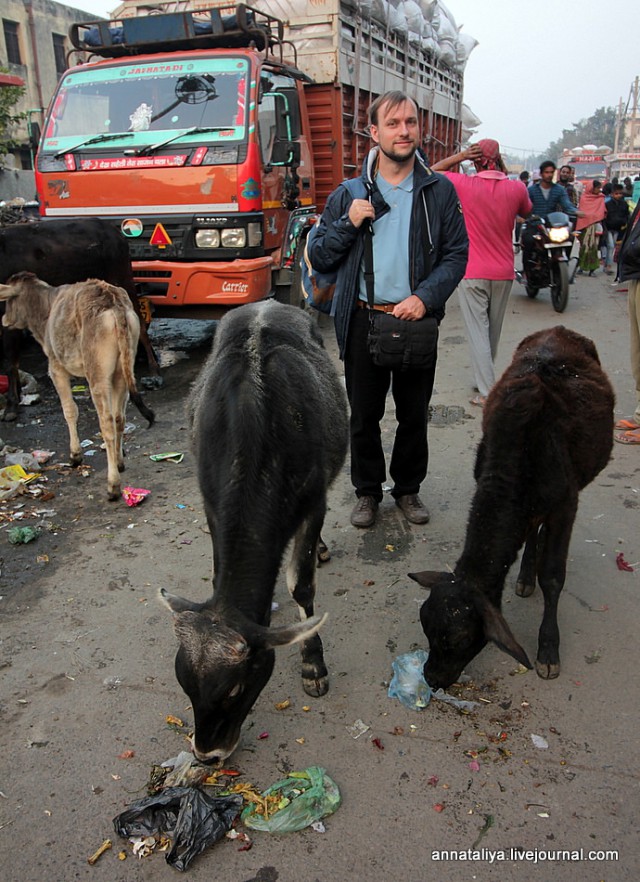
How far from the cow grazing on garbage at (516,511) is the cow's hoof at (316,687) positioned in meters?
0.48

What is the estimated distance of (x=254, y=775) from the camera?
8.77 feet

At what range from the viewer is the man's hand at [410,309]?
3801mm

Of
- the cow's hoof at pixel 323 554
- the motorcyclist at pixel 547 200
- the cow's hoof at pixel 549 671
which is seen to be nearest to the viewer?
the cow's hoof at pixel 549 671

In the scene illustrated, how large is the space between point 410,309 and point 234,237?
384cm

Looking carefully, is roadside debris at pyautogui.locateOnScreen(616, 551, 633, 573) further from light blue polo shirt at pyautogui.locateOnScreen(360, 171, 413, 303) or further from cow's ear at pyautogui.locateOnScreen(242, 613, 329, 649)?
cow's ear at pyautogui.locateOnScreen(242, 613, 329, 649)

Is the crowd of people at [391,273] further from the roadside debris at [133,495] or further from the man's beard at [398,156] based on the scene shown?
the roadside debris at [133,495]

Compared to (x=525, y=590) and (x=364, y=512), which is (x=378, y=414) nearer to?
(x=364, y=512)

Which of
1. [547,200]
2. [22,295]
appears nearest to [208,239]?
[22,295]

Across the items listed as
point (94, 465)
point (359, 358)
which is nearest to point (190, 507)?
point (94, 465)

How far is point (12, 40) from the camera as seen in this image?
89.6 ft

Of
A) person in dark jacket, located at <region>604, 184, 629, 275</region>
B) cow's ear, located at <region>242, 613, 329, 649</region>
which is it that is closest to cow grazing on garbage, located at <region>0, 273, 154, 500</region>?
cow's ear, located at <region>242, 613, 329, 649</region>

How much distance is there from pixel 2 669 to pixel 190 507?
1828mm

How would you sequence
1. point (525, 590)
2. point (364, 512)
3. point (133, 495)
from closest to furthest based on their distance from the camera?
point (525, 590)
point (364, 512)
point (133, 495)

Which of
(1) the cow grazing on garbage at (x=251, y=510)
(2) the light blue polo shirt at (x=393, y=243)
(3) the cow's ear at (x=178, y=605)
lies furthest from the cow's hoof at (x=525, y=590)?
(3) the cow's ear at (x=178, y=605)
